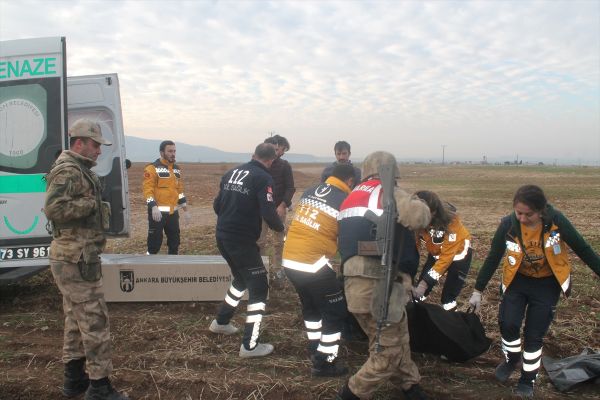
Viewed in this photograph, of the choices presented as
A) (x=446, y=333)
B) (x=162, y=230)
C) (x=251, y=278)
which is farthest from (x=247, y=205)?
(x=162, y=230)

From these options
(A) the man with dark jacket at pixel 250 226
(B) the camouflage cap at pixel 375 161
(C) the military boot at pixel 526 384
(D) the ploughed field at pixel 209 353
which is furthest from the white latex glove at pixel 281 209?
(C) the military boot at pixel 526 384

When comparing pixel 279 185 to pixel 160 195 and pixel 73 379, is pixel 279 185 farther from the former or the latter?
pixel 73 379

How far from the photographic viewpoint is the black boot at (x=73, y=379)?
3.58 meters

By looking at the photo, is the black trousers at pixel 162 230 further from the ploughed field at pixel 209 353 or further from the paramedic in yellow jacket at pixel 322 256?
the paramedic in yellow jacket at pixel 322 256

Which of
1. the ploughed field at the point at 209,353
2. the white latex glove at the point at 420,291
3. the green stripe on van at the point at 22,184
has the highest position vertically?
the green stripe on van at the point at 22,184

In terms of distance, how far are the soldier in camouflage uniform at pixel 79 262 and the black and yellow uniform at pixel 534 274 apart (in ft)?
10.6

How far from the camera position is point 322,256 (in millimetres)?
3881

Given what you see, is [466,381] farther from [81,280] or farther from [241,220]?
[81,280]

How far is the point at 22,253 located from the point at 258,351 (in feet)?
10.1

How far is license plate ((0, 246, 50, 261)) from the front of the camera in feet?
17.0

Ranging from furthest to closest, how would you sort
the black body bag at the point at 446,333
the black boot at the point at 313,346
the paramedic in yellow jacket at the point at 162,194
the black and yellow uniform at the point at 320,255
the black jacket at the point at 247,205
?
the paramedic in yellow jacket at the point at 162,194 < the black jacket at the point at 247,205 < the black boot at the point at 313,346 < the black body bag at the point at 446,333 < the black and yellow uniform at the point at 320,255

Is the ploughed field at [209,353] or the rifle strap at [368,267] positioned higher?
the rifle strap at [368,267]

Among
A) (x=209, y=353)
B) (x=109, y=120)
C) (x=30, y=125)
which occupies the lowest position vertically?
(x=209, y=353)

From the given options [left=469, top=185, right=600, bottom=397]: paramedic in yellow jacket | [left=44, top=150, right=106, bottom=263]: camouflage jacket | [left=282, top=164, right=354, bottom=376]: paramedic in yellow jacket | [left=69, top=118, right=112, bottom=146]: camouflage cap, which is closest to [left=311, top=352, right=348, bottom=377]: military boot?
[left=282, top=164, right=354, bottom=376]: paramedic in yellow jacket
